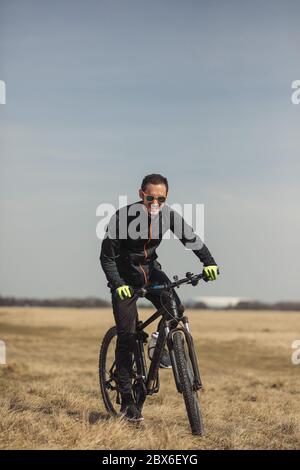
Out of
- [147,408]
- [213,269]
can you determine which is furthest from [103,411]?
[213,269]

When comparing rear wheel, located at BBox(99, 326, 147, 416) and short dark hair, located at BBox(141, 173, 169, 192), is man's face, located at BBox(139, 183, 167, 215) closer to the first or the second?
short dark hair, located at BBox(141, 173, 169, 192)

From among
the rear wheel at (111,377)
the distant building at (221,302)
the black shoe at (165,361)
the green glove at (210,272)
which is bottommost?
the distant building at (221,302)

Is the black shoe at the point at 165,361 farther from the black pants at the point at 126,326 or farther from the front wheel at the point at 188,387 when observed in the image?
the black pants at the point at 126,326

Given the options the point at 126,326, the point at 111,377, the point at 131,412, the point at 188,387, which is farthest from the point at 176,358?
the point at 111,377

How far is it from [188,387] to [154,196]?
220cm

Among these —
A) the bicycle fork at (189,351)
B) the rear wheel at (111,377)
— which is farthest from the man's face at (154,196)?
the rear wheel at (111,377)

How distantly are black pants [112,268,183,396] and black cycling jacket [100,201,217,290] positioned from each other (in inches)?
7.4

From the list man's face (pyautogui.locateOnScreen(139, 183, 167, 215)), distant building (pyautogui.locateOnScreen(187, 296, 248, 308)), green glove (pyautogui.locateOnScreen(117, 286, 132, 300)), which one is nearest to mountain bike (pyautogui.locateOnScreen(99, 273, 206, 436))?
green glove (pyautogui.locateOnScreen(117, 286, 132, 300))

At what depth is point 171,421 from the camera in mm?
8266

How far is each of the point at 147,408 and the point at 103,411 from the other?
2.73 ft

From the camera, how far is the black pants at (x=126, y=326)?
25.6 ft

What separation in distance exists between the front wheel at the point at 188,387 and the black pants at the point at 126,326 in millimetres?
670

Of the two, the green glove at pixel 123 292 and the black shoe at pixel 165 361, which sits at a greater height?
the green glove at pixel 123 292

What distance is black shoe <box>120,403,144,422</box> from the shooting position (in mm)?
7855
